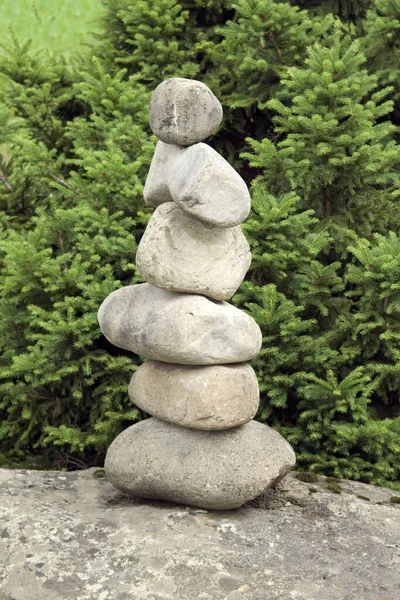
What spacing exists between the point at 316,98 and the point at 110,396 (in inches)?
106

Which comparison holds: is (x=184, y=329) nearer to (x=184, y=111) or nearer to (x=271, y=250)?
(x=184, y=111)

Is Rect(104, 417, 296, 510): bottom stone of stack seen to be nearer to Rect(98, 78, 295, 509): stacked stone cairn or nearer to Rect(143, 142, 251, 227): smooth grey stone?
Rect(98, 78, 295, 509): stacked stone cairn

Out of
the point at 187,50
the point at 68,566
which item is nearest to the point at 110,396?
the point at 68,566

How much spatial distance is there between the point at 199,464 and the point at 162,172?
1792mm

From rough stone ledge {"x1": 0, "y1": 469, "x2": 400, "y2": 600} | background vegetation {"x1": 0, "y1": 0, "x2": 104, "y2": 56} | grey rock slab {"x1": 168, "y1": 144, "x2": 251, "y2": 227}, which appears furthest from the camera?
background vegetation {"x1": 0, "y1": 0, "x2": 104, "y2": 56}

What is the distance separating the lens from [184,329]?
192 inches

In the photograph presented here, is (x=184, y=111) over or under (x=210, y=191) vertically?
over

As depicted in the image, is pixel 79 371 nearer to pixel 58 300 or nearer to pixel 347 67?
pixel 58 300

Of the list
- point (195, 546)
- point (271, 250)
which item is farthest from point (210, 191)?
point (195, 546)

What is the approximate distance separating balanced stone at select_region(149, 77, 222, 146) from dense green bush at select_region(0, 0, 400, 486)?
47.5 inches

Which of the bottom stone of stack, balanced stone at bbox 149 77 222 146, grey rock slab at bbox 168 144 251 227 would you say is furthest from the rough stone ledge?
balanced stone at bbox 149 77 222 146

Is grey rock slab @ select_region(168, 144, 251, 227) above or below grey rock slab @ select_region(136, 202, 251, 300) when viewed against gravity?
above

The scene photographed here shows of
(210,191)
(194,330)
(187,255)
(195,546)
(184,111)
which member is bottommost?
(195,546)

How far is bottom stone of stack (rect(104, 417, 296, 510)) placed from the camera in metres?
4.98
